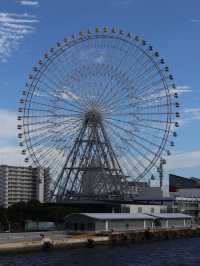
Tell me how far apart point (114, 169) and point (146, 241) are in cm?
2251

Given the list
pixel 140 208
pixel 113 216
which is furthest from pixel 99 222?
pixel 140 208

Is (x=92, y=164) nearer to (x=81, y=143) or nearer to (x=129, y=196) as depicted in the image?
(x=81, y=143)

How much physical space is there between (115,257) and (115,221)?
1159 inches

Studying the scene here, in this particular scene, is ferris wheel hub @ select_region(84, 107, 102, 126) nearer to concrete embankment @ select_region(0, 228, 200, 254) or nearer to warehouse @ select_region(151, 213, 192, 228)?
warehouse @ select_region(151, 213, 192, 228)

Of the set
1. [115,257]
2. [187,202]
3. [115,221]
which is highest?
[187,202]

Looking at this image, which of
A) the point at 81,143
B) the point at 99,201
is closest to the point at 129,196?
the point at 99,201

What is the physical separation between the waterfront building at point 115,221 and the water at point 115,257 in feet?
36.7

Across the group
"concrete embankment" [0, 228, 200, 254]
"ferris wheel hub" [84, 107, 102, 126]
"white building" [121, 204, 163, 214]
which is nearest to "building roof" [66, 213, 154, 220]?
"concrete embankment" [0, 228, 200, 254]

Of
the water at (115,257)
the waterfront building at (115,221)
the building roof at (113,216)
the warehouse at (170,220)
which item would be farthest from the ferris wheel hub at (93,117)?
the water at (115,257)

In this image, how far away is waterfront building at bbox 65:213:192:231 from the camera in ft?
302

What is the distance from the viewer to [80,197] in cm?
11800

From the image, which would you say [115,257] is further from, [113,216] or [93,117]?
[93,117]

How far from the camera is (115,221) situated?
97312 mm

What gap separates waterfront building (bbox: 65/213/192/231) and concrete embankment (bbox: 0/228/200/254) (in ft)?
12.8
